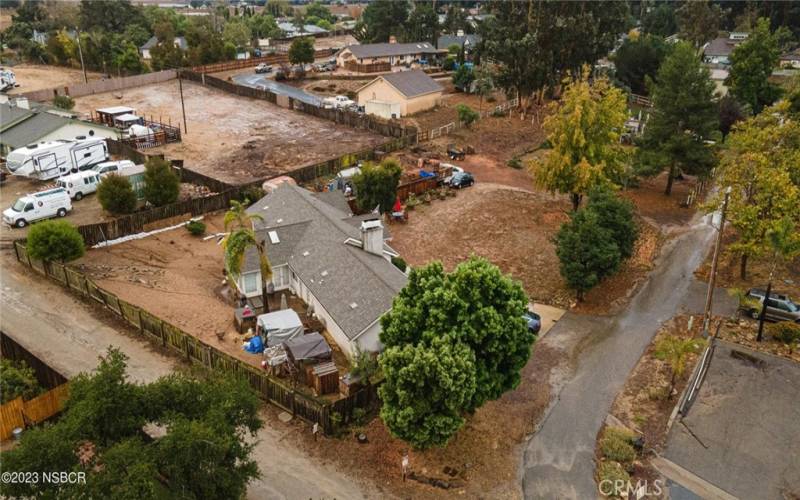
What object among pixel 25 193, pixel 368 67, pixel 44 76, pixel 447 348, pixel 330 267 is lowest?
pixel 25 193

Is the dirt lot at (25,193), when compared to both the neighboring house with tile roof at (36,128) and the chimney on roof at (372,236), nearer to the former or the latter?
the neighboring house with tile roof at (36,128)

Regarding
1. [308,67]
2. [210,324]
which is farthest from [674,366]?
[308,67]

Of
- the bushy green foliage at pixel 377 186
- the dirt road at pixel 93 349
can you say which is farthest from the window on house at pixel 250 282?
the bushy green foliage at pixel 377 186

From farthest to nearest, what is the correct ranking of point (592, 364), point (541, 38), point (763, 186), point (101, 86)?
point (101, 86) → point (541, 38) → point (763, 186) → point (592, 364)

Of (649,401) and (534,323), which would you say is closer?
(649,401)

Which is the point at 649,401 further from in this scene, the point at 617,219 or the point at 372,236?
the point at 372,236

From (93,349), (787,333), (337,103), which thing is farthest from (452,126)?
(93,349)
